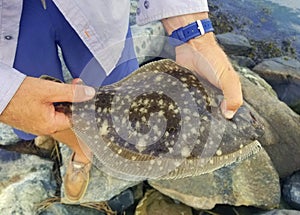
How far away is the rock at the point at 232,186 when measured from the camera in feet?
11.2

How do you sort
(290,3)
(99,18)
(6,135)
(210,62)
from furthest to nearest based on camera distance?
(290,3) → (6,135) → (99,18) → (210,62)

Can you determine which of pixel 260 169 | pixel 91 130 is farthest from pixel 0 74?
pixel 260 169

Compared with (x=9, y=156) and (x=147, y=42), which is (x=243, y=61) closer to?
(x=147, y=42)

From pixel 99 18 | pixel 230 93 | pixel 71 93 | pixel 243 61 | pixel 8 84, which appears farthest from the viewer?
pixel 243 61

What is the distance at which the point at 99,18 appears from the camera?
2.49 meters

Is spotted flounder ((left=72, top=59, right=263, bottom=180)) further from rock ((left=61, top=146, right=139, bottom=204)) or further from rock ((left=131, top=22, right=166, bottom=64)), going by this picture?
rock ((left=131, top=22, right=166, bottom=64))

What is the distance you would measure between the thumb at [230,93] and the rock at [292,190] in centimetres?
189

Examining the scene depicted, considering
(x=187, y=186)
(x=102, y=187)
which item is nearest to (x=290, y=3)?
(x=187, y=186)

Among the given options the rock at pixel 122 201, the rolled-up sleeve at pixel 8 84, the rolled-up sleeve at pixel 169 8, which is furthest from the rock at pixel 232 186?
the rolled-up sleeve at pixel 8 84

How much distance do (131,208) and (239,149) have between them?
167 centimetres

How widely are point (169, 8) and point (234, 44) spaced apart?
3627 mm

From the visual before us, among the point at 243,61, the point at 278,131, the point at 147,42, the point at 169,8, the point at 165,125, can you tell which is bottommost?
the point at 243,61

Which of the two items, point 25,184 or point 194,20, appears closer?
point 194,20

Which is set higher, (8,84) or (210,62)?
(8,84)
